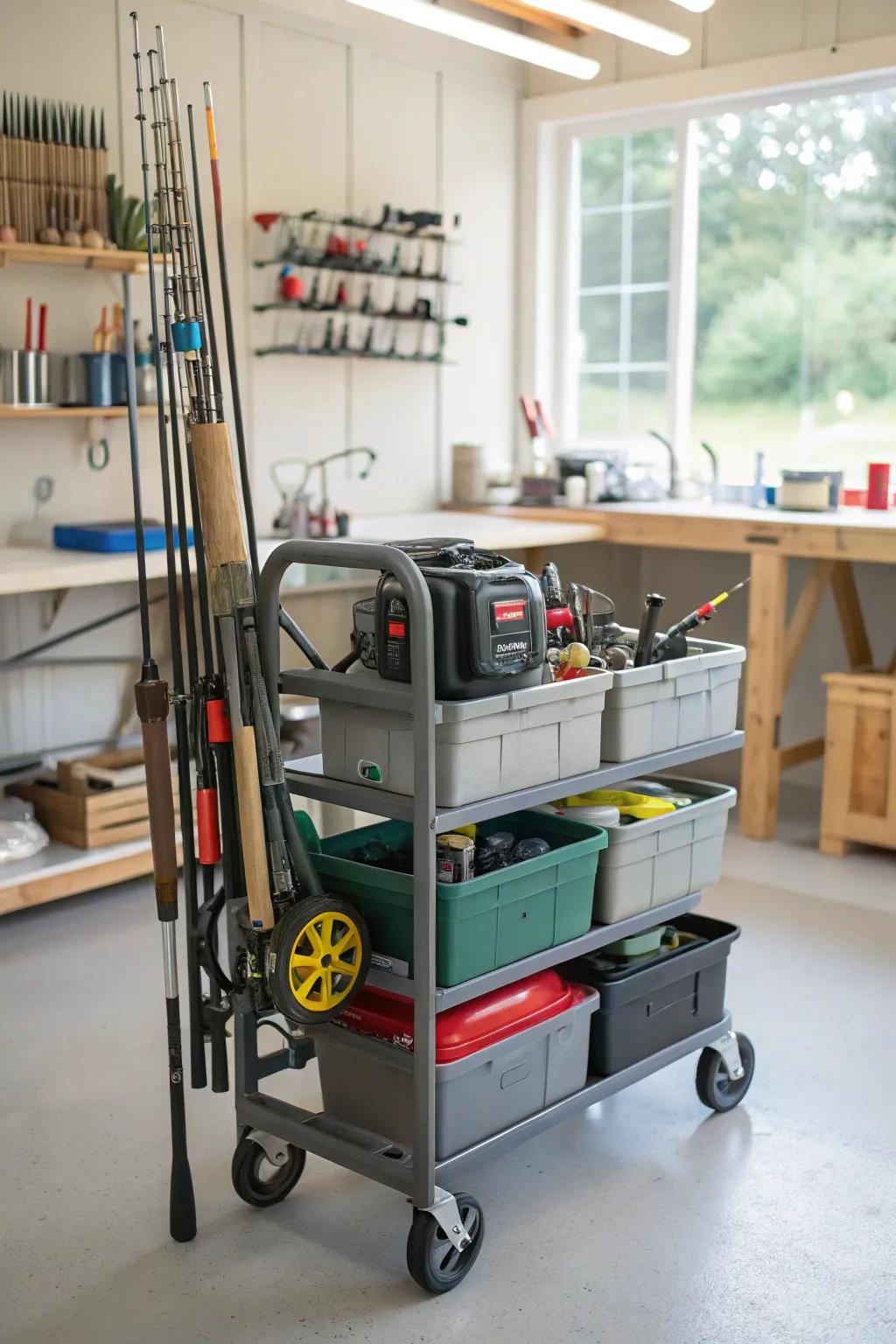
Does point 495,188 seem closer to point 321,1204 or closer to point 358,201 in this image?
point 358,201

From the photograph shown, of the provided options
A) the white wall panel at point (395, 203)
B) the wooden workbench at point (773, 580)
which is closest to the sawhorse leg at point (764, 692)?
the wooden workbench at point (773, 580)

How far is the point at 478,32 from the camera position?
4371 mm

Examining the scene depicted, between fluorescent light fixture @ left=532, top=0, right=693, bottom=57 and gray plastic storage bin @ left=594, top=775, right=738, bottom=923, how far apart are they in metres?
2.47

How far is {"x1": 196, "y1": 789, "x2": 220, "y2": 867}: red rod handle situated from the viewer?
223cm

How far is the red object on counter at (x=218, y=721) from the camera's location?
2.21m

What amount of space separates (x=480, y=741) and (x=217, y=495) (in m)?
0.57

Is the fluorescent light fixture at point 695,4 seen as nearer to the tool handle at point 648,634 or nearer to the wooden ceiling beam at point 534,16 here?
the wooden ceiling beam at point 534,16

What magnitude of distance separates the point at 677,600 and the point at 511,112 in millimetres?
2221

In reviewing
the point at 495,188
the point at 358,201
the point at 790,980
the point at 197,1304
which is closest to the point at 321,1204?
the point at 197,1304

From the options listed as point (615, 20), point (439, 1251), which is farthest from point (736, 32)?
point (439, 1251)

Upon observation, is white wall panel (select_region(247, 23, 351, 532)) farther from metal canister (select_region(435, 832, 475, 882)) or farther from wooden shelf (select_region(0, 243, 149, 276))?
metal canister (select_region(435, 832, 475, 882))

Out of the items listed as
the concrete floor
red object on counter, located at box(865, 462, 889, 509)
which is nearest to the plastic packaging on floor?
the concrete floor

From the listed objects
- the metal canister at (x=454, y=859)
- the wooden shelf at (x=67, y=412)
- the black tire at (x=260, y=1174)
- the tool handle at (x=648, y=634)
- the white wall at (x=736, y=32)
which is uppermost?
the white wall at (x=736, y=32)

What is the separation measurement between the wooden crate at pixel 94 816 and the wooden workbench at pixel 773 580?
2024mm
